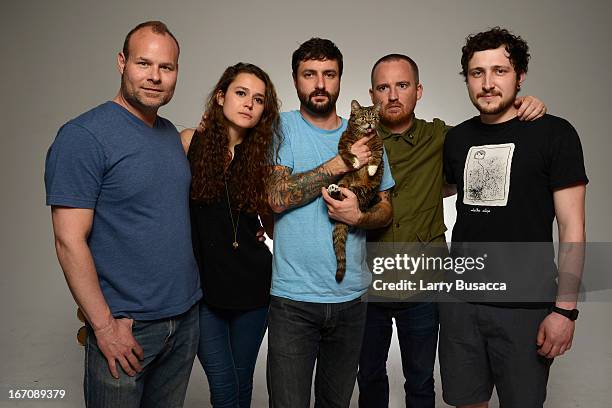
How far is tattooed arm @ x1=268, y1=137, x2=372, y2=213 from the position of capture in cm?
200

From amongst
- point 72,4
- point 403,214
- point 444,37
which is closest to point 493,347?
point 403,214

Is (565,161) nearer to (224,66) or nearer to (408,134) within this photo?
(408,134)

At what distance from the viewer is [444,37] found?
4562mm

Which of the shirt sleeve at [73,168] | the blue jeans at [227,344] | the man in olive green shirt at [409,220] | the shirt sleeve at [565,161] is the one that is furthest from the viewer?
the man in olive green shirt at [409,220]

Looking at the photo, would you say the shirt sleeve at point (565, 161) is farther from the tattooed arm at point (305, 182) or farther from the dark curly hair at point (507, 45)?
the tattooed arm at point (305, 182)

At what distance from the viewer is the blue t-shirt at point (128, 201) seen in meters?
1.64

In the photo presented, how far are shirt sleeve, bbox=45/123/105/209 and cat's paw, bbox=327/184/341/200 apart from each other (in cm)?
89

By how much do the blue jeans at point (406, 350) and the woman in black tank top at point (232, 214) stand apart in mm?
630

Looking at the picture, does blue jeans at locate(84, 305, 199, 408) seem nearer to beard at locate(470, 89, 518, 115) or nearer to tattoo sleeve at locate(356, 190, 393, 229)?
tattoo sleeve at locate(356, 190, 393, 229)

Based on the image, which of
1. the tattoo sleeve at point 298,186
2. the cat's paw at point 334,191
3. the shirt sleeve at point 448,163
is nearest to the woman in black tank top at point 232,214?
the tattoo sleeve at point 298,186

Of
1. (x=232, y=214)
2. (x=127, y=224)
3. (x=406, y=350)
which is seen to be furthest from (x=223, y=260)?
(x=406, y=350)

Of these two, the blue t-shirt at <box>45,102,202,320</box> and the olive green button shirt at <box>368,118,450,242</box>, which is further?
the olive green button shirt at <box>368,118,450,242</box>

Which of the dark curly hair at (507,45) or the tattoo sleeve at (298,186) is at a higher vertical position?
the dark curly hair at (507,45)

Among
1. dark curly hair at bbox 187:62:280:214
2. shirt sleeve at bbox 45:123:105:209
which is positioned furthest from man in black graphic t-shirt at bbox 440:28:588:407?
shirt sleeve at bbox 45:123:105:209
